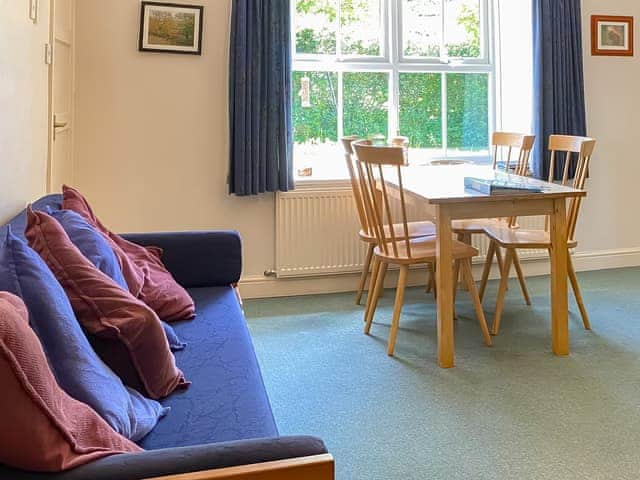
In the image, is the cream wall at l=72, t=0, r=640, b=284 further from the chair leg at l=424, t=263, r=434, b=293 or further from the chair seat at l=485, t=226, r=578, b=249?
the chair seat at l=485, t=226, r=578, b=249

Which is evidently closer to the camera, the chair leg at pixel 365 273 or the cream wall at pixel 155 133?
the cream wall at pixel 155 133

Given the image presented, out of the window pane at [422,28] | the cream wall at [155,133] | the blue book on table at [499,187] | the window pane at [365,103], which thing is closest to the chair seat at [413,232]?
the blue book on table at [499,187]

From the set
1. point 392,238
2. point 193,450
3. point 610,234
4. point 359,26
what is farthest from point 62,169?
point 610,234

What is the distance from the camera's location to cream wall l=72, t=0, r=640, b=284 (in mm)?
3410

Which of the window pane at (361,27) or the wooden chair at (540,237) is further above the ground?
the window pane at (361,27)

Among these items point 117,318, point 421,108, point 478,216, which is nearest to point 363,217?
point 478,216

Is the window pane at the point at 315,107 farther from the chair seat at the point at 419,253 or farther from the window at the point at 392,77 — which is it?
the chair seat at the point at 419,253

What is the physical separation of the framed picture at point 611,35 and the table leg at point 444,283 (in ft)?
8.03

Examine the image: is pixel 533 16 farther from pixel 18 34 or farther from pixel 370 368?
pixel 18 34

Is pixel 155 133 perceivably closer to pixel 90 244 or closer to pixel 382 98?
pixel 382 98

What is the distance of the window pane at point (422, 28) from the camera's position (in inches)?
159

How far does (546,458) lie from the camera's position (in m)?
1.90

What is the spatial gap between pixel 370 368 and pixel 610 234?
2678 millimetres

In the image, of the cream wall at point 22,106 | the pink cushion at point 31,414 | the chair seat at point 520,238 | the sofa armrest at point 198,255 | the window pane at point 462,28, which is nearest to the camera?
the pink cushion at point 31,414
